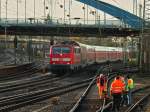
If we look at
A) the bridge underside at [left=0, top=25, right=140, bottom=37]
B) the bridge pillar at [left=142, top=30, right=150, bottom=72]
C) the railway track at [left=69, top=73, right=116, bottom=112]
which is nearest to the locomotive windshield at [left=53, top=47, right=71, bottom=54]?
the bridge pillar at [left=142, top=30, right=150, bottom=72]

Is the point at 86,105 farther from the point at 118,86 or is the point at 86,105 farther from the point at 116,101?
the point at 118,86

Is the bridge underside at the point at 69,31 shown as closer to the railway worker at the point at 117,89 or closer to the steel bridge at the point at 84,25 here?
the steel bridge at the point at 84,25

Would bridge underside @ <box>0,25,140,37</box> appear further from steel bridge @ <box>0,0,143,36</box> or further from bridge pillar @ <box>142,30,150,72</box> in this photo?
bridge pillar @ <box>142,30,150,72</box>

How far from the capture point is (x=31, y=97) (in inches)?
1078

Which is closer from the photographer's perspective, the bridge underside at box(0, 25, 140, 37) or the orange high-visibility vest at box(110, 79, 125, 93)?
the orange high-visibility vest at box(110, 79, 125, 93)

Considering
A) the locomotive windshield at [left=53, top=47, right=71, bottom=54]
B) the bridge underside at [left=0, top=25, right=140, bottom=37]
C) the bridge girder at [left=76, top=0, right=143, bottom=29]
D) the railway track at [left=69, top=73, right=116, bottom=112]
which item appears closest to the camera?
the railway track at [left=69, top=73, right=116, bottom=112]

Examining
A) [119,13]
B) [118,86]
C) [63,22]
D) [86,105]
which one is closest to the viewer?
[118,86]

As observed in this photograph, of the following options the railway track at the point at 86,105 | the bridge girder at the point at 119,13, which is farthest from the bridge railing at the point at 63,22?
the railway track at the point at 86,105

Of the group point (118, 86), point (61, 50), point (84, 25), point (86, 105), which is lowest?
point (86, 105)

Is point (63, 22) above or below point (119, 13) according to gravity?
below

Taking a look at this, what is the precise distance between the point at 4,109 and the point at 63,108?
3.21m

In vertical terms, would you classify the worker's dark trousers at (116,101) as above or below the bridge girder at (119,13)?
below

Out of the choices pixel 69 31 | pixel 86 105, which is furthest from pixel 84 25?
pixel 86 105

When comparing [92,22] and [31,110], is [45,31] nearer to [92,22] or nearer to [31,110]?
[92,22]
